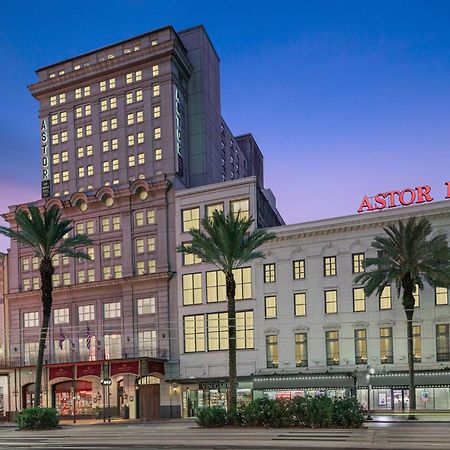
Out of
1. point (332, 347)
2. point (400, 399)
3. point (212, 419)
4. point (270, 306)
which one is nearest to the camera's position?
point (212, 419)

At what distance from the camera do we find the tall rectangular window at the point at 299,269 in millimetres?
67688

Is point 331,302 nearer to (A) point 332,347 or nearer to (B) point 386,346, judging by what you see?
(A) point 332,347

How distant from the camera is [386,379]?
6131cm

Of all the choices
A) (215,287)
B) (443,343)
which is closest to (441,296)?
(443,343)

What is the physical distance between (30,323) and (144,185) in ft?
76.1

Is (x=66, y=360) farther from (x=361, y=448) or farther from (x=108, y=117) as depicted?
(x=361, y=448)

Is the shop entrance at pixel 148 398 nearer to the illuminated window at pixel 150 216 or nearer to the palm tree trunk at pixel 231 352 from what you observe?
the illuminated window at pixel 150 216

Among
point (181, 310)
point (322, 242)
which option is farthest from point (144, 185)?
point (322, 242)

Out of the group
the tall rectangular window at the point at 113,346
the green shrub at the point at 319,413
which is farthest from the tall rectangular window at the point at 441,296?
the tall rectangular window at the point at 113,346

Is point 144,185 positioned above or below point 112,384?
above

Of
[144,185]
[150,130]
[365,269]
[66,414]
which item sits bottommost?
[66,414]

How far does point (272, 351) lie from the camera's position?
67.9 meters

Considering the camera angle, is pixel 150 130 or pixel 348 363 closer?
pixel 348 363

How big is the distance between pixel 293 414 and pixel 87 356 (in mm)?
40429
